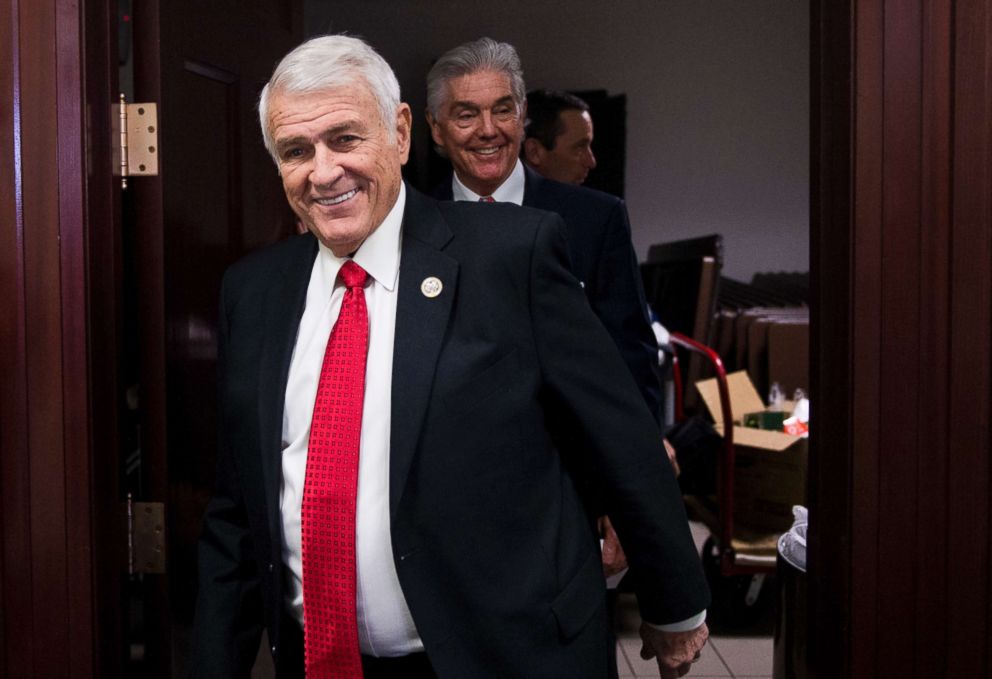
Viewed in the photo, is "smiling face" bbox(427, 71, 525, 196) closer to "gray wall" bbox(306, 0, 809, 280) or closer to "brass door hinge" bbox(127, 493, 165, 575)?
"brass door hinge" bbox(127, 493, 165, 575)

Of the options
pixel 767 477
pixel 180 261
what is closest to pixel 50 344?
pixel 180 261

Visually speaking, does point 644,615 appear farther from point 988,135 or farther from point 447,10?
point 447,10

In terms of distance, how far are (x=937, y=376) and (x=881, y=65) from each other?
399mm

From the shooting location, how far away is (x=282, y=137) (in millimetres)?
1244

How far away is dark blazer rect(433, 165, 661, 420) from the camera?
6.38 ft

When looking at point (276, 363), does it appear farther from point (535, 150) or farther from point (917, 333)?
point (535, 150)

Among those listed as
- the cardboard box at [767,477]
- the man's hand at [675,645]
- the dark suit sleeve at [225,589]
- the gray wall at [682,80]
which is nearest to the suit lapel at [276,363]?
the dark suit sleeve at [225,589]

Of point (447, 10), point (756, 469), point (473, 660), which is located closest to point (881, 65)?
point (473, 660)

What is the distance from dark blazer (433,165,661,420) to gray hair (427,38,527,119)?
1.09 ft

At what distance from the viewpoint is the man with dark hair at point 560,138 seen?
2.84 metres

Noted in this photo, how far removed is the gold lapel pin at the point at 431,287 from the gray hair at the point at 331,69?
0.25m

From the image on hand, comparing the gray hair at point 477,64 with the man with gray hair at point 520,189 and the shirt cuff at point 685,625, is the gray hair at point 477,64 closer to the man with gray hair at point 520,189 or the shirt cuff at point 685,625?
the man with gray hair at point 520,189

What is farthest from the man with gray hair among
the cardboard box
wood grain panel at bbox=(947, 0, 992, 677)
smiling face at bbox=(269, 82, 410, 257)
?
the cardboard box

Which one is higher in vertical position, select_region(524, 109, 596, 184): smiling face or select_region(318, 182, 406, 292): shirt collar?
select_region(524, 109, 596, 184): smiling face
